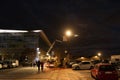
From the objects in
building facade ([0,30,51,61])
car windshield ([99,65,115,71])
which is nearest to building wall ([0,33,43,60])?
building facade ([0,30,51,61])

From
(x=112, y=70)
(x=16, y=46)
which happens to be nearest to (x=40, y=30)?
(x=16, y=46)

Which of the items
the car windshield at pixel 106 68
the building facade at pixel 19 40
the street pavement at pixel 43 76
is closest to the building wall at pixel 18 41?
the building facade at pixel 19 40

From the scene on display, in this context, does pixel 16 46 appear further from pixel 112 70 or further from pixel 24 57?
pixel 112 70

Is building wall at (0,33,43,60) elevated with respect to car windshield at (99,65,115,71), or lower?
elevated

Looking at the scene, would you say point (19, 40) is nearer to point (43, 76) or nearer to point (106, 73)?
point (43, 76)

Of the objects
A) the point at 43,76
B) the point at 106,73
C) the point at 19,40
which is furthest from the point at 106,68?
the point at 19,40

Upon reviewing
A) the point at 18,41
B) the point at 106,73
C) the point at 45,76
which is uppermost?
the point at 18,41

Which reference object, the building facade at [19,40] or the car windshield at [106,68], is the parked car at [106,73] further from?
the building facade at [19,40]

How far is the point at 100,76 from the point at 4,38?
339ft

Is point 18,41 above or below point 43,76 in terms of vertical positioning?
above

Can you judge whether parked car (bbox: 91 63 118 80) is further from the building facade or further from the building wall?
the building wall

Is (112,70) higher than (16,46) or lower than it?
lower

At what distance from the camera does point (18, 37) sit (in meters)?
128

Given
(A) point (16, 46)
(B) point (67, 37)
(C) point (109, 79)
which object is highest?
(A) point (16, 46)
